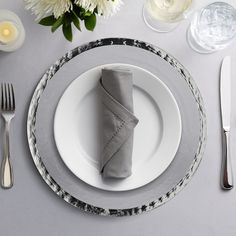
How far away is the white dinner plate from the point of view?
658 mm

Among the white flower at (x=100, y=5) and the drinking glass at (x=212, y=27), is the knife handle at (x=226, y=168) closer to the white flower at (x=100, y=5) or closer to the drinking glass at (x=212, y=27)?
the drinking glass at (x=212, y=27)

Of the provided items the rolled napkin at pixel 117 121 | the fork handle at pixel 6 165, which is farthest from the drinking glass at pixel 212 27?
the fork handle at pixel 6 165

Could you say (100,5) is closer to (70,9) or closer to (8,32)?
(70,9)

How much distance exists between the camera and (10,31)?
0.64 m

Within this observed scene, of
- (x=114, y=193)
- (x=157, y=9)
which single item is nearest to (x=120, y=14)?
(x=157, y=9)

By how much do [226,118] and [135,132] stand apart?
0.16 m

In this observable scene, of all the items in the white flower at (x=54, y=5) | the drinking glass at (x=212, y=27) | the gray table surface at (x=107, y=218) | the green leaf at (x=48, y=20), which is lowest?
the gray table surface at (x=107, y=218)

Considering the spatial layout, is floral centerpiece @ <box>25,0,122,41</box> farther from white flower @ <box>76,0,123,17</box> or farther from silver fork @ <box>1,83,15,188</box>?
silver fork @ <box>1,83,15,188</box>

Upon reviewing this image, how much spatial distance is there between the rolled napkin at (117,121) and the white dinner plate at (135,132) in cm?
3

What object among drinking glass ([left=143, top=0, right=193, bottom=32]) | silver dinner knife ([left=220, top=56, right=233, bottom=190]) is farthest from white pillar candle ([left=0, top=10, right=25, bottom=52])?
silver dinner knife ([left=220, top=56, right=233, bottom=190])

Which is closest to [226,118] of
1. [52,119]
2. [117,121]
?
[117,121]

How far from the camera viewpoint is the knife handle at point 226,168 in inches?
26.8

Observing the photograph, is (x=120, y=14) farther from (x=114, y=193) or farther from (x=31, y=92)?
(x=114, y=193)

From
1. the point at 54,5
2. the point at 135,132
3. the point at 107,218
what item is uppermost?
the point at 54,5
